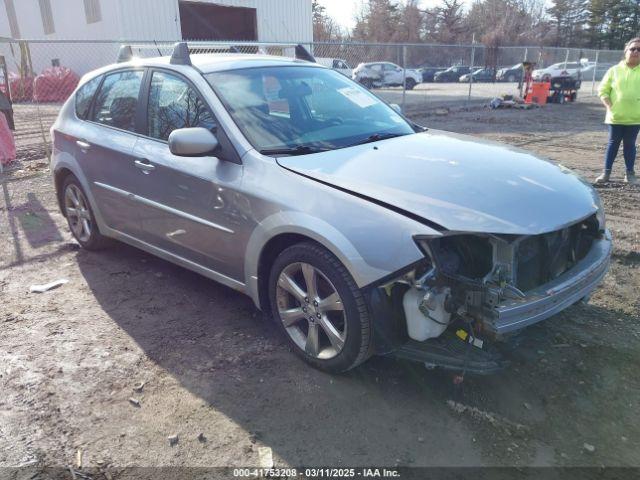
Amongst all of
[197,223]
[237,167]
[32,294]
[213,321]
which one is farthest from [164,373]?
[32,294]

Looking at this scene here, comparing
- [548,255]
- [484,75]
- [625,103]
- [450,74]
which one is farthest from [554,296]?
[450,74]

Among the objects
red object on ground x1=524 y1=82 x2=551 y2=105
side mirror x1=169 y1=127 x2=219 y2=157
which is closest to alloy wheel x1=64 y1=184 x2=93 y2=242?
side mirror x1=169 y1=127 x2=219 y2=157

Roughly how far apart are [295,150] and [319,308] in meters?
1.02

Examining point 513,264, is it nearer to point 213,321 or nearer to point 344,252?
point 344,252

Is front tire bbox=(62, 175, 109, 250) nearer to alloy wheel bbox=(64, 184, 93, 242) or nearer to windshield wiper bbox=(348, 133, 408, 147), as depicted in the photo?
alloy wheel bbox=(64, 184, 93, 242)

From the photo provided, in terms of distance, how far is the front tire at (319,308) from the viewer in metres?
2.81

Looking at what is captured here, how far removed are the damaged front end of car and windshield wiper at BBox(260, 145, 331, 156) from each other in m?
1.09

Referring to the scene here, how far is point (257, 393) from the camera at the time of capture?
119 inches

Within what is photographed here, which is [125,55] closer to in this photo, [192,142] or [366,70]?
[192,142]

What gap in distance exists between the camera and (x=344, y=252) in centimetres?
275

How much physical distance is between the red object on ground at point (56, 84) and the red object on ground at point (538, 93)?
1855 cm

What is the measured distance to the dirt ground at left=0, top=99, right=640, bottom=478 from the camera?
258 centimetres

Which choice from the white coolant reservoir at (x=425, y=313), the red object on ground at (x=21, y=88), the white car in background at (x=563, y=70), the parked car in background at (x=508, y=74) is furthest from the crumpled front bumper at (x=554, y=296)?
the parked car in background at (x=508, y=74)

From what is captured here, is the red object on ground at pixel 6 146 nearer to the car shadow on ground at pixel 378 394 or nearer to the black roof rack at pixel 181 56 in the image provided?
the black roof rack at pixel 181 56
